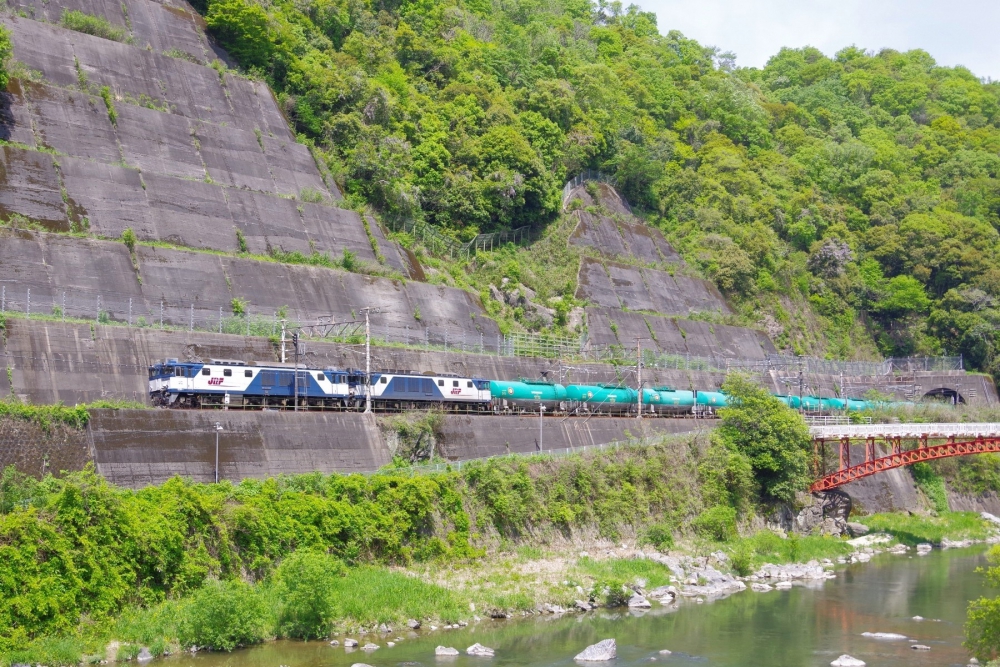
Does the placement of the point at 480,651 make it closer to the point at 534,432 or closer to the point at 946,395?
the point at 534,432

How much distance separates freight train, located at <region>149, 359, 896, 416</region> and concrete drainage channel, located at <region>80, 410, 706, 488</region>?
275cm

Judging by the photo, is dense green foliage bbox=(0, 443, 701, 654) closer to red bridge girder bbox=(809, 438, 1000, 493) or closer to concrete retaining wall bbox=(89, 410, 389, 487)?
concrete retaining wall bbox=(89, 410, 389, 487)

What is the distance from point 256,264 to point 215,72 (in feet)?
69.1

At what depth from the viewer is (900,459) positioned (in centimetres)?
6594

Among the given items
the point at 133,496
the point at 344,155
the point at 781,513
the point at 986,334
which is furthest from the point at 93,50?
the point at 986,334

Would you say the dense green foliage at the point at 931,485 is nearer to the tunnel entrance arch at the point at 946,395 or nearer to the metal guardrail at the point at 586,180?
the tunnel entrance arch at the point at 946,395

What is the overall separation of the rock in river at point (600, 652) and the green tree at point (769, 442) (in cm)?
2891

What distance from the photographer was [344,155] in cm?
8100

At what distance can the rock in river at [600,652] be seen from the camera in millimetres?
35281

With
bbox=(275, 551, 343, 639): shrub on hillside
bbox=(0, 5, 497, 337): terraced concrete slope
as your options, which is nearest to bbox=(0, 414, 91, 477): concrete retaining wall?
bbox=(275, 551, 343, 639): shrub on hillside

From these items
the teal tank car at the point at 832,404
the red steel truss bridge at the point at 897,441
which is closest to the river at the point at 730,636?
the red steel truss bridge at the point at 897,441

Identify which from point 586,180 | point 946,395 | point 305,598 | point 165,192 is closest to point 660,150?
point 586,180

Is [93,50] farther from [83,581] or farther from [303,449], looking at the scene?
[83,581]

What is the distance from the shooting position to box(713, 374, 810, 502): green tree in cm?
6291
